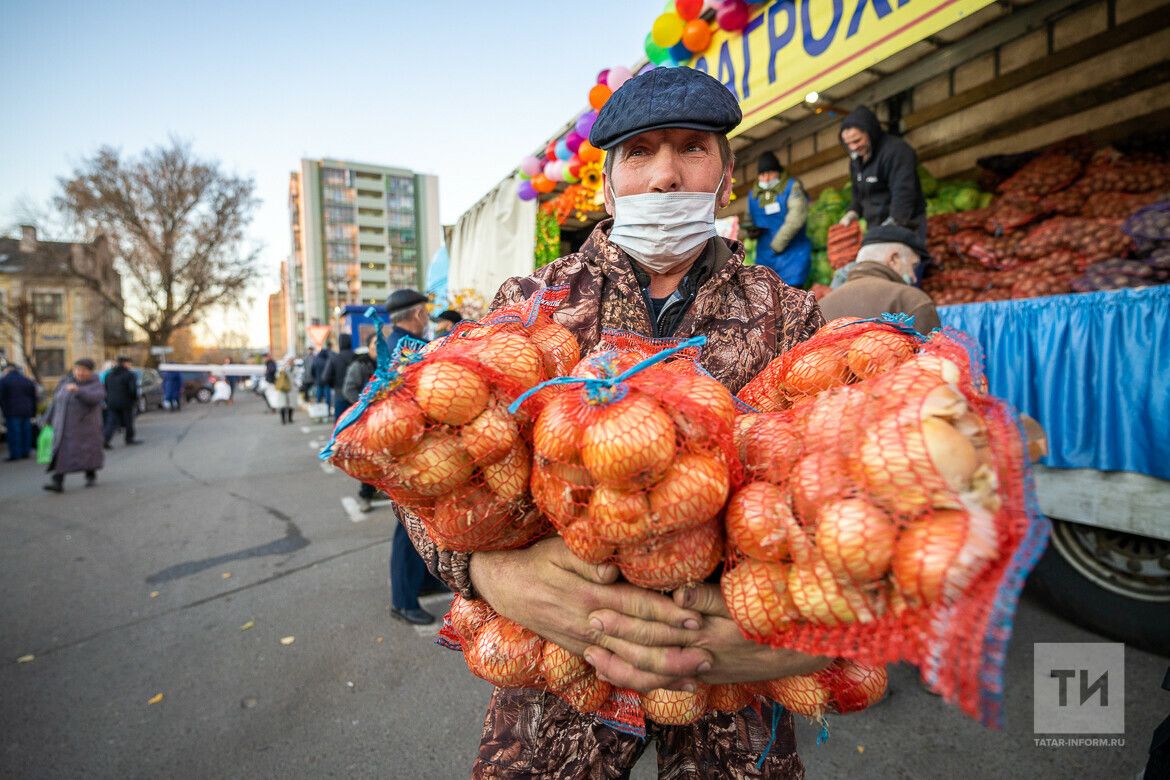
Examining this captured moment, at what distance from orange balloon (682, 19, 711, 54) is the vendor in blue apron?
4.92 ft

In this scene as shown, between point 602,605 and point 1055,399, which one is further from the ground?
point 1055,399

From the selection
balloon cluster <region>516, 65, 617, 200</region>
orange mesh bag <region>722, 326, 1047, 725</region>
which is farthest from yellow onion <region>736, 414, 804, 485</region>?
balloon cluster <region>516, 65, 617, 200</region>

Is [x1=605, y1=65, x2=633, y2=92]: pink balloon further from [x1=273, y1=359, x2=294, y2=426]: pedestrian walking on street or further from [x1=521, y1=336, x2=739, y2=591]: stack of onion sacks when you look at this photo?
[x1=273, y1=359, x2=294, y2=426]: pedestrian walking on street

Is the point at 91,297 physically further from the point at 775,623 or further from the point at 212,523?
the point at 775,623

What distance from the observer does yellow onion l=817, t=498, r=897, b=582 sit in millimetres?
745

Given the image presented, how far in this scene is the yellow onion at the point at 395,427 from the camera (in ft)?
3.05

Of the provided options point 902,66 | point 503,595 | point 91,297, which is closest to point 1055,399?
point 902,66

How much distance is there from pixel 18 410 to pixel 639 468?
1579 centimetres

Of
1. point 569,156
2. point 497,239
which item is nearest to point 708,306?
point 569,156

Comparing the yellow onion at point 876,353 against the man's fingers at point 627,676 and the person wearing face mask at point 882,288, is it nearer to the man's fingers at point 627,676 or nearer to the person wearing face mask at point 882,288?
the man's fingers at point 627,676

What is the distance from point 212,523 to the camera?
6.32m

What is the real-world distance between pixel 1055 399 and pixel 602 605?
360 centimetres

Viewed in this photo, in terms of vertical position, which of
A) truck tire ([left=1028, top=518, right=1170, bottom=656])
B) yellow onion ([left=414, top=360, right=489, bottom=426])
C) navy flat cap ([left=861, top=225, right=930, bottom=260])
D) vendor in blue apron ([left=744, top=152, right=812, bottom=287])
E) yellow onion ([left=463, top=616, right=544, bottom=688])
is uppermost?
vendor in blue apron ([left=744, top=152, right=812, bottom=287])

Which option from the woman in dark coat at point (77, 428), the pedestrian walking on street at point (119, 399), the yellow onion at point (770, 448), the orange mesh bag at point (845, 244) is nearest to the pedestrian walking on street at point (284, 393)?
the pedestrian walking on street at point (119, 399)
